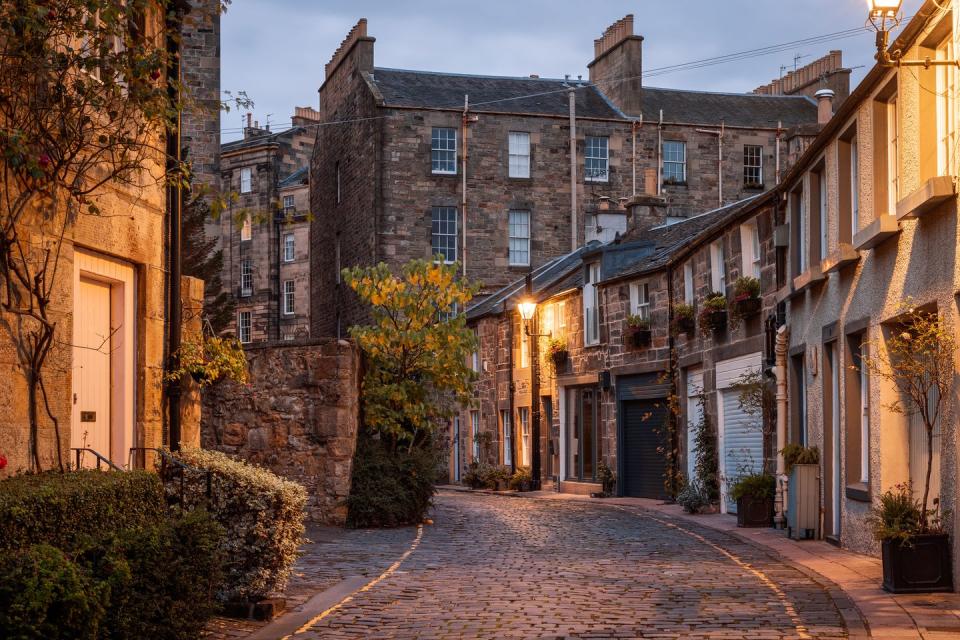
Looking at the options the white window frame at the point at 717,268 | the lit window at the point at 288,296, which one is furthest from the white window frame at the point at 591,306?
the lit window at the point at 288,296

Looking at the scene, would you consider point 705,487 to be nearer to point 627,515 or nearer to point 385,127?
point 627,515

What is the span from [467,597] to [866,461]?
590 cm

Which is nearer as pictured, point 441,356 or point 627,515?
point 441,356

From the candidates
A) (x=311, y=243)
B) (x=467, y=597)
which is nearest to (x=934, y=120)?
(x=467, y=597)

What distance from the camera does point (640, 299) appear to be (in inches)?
1146

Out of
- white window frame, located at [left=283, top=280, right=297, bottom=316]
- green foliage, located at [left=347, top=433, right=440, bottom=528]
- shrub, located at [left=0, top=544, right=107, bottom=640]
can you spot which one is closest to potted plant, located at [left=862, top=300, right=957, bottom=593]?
shrub, located at [left=0, top=544, right=107, bottom=640]

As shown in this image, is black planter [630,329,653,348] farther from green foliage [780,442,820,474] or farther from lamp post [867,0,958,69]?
lamp post [867,0,958,69]

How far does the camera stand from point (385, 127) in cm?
A: 4409

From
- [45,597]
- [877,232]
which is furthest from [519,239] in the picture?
[45,597]

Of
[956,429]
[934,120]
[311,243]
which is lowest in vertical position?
[956,429]

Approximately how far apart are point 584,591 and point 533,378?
67.3 ft

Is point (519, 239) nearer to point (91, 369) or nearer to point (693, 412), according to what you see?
point (693, 412)

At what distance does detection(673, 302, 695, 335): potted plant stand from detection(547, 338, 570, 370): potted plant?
24.2ft

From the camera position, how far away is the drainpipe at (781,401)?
18906 mm
